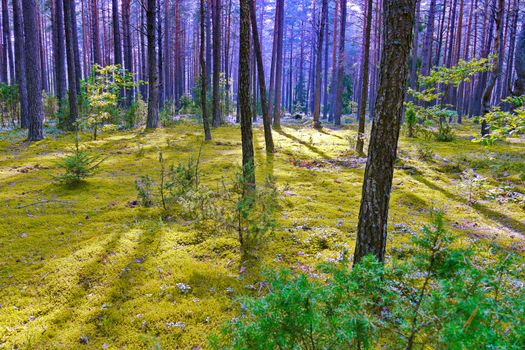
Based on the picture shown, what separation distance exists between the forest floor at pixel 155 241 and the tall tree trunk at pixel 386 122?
814mm

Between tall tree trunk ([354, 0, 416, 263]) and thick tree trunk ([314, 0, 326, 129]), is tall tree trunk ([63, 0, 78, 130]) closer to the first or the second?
thick tree trunk ([314, 0, 326, 129])

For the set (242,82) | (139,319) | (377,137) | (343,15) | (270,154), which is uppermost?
(343,15)

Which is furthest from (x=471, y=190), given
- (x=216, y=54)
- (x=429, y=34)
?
(x=429, y=34)

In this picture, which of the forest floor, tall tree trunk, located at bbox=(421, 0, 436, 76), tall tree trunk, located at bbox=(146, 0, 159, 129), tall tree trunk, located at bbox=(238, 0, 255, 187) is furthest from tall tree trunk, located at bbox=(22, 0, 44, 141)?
tall tree trunk, located at bbox=(421, 0, 436, 76)

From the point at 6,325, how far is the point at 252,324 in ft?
8.20

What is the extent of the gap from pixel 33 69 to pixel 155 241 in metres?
9.35

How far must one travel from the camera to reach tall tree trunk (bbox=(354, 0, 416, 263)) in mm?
2562

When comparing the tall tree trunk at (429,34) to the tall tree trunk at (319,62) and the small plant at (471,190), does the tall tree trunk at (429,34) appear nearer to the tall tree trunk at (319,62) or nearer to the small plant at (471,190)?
the tall tree trunk at (319,62)

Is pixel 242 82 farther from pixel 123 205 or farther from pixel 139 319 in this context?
pixel 139 319

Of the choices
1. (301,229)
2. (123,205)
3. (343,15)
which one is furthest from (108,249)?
(343,15)

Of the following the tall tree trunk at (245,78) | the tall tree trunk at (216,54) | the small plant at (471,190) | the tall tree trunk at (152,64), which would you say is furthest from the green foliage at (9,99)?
the small plant at (471,190)

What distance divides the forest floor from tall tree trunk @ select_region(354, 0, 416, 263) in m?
0.81

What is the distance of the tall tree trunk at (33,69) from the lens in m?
10.1

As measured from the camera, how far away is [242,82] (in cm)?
549
